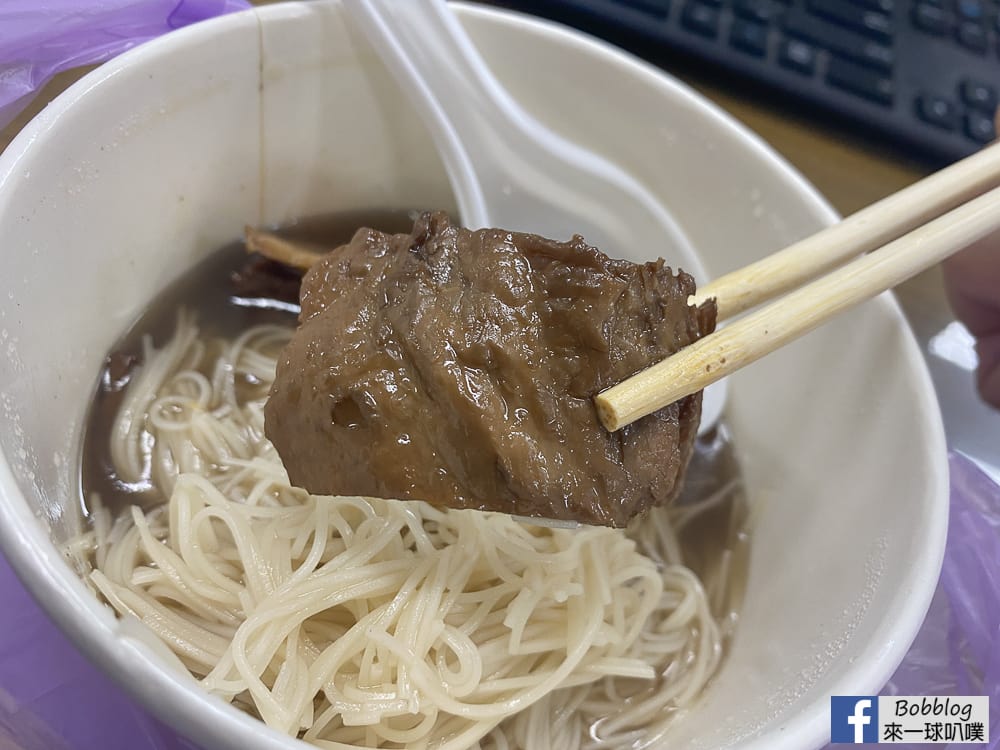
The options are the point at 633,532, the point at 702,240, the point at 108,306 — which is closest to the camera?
the point at 108,306

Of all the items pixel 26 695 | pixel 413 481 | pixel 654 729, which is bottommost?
pixel 654 729

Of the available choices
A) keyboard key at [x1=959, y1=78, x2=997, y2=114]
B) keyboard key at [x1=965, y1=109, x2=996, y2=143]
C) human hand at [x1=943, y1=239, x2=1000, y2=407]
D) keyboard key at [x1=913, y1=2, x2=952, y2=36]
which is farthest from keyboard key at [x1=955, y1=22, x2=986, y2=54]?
human hand at [x1=943, y1=239, x2=1000, y2=407]

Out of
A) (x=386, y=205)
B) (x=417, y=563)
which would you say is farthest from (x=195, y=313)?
(x=417, y=563)

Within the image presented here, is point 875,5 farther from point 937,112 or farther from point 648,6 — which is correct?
point 648,6

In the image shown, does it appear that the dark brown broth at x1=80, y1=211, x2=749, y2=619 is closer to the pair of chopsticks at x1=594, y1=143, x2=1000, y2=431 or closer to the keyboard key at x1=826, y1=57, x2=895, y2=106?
the pair of chopsticks at x1=594, y1=143, x2=1000, y2=431

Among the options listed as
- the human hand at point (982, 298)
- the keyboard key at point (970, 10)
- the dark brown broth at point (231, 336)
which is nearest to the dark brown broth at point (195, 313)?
the dark brown broth at point (231, 336)

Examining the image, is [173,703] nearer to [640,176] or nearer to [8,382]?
[8,382]

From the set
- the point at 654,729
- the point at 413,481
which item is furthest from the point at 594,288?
the point at 654,729
